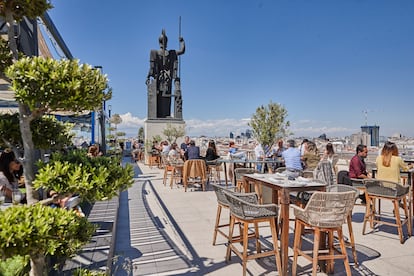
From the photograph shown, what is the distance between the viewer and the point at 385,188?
3.60 metres

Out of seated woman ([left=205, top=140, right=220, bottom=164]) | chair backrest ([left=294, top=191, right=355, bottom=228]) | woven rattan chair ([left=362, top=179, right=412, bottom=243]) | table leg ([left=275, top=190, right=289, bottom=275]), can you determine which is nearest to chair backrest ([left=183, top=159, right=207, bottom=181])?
seated woman ([left=205, top=140, right=220, bottom=164])

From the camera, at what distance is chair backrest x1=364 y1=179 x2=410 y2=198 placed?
3.52m

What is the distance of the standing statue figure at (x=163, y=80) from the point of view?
13.0 m

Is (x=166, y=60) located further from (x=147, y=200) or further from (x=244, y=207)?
(x=244, y=207)

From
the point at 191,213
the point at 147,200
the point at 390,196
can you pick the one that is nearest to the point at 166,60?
the point at 147,200

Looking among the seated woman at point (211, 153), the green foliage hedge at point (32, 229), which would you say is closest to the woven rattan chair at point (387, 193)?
the green foliage hedge at point (32, 229)

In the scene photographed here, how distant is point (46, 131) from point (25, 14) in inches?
26.4

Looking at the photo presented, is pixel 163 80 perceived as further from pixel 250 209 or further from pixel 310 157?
pixel 250 209

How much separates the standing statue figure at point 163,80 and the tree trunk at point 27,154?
11.7 metres

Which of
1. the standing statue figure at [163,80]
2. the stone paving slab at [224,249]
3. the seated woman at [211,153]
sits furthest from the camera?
the standing statue figure at [163,80]

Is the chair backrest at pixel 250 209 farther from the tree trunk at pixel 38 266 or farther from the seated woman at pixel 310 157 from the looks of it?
the seated woman at pixel 310 157

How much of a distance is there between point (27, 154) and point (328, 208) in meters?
2.27

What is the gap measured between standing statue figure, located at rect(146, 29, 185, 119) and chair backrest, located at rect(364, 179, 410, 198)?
33.9 ft

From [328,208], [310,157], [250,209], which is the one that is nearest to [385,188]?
[328,208]
